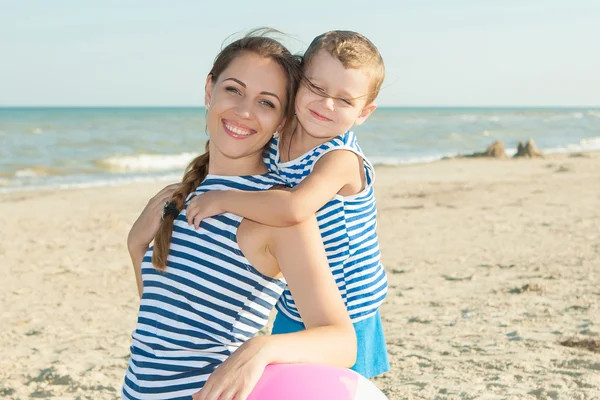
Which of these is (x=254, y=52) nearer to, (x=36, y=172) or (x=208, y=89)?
(x=208, y=89)

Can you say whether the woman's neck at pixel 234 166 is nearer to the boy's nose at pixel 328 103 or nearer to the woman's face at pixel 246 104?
the woman's face at pixel 246 104

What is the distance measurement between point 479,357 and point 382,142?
26786 mm

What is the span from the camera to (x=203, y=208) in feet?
7.09

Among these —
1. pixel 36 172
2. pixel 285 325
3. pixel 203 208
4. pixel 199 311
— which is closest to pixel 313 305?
pixel 199 311

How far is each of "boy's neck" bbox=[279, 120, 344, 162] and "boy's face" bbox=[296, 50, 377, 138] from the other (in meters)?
0.05

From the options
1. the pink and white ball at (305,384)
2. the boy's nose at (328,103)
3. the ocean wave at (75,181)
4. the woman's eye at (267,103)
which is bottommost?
the ocean wave at (75,181)

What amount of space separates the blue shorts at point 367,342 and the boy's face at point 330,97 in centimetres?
74

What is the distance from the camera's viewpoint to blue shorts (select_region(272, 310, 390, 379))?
288 centimetres

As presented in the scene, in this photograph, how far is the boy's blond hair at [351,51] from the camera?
288cm

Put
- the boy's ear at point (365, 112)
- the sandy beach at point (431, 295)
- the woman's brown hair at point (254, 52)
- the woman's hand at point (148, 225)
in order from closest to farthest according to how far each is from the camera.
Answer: the woman's brown hair at point (254, 52)
the woman's hand at point (148, 225)
the boy's ear at point (365, 112)
the sandy beach at point (431, 295)

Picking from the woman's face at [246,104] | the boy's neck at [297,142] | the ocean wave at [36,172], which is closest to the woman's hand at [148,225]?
the woman's face at [246,104]

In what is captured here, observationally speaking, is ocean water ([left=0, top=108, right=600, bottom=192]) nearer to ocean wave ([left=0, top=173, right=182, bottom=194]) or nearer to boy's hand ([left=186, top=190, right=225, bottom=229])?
ocean wave ([left=0, top=173, right=182, bottom=194])

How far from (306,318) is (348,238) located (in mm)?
792

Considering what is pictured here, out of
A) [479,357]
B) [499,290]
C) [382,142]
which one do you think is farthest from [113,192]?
[382,142]
